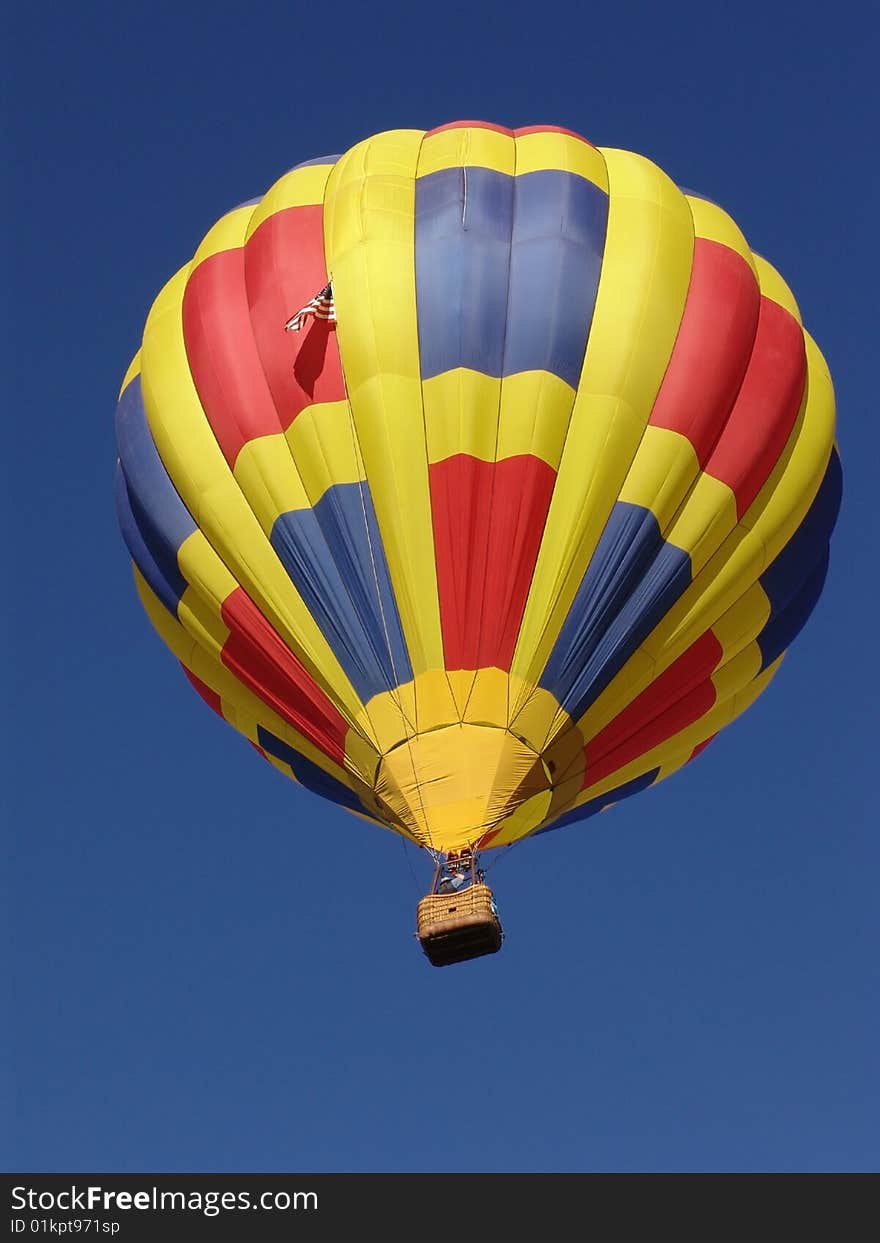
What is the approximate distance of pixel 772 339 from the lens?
59.6 ft

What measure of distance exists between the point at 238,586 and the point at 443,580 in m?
1.60

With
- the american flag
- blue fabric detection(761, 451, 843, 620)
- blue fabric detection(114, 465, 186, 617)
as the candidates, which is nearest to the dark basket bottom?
blue fabric detection(114, 465, 186, 617)

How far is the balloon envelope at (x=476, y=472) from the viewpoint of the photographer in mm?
16703

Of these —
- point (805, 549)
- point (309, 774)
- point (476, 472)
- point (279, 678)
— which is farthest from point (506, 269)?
point (309, 774)

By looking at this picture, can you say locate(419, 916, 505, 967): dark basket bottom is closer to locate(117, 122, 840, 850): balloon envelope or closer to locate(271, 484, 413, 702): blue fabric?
locate(117, 122, 840, 850): balloon envelope

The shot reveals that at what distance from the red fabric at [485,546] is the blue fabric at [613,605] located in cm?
38

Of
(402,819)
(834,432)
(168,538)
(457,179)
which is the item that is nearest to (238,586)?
(168,538)

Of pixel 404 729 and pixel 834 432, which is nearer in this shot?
pixel 404 729

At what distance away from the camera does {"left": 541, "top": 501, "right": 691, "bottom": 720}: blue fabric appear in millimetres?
16734

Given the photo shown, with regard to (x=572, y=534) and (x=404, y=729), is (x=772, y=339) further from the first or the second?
(x=404, y=729)

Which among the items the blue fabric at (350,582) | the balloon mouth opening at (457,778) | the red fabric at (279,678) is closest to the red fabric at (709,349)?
the blue fabric at (350,582)

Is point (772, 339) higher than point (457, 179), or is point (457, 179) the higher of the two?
point (457, 179)

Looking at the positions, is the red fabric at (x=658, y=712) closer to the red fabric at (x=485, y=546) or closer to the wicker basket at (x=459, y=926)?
the red fabric at (x=485, y=546)

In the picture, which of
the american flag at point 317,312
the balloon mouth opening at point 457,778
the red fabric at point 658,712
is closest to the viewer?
the balloon mouth opening at point 457,778
